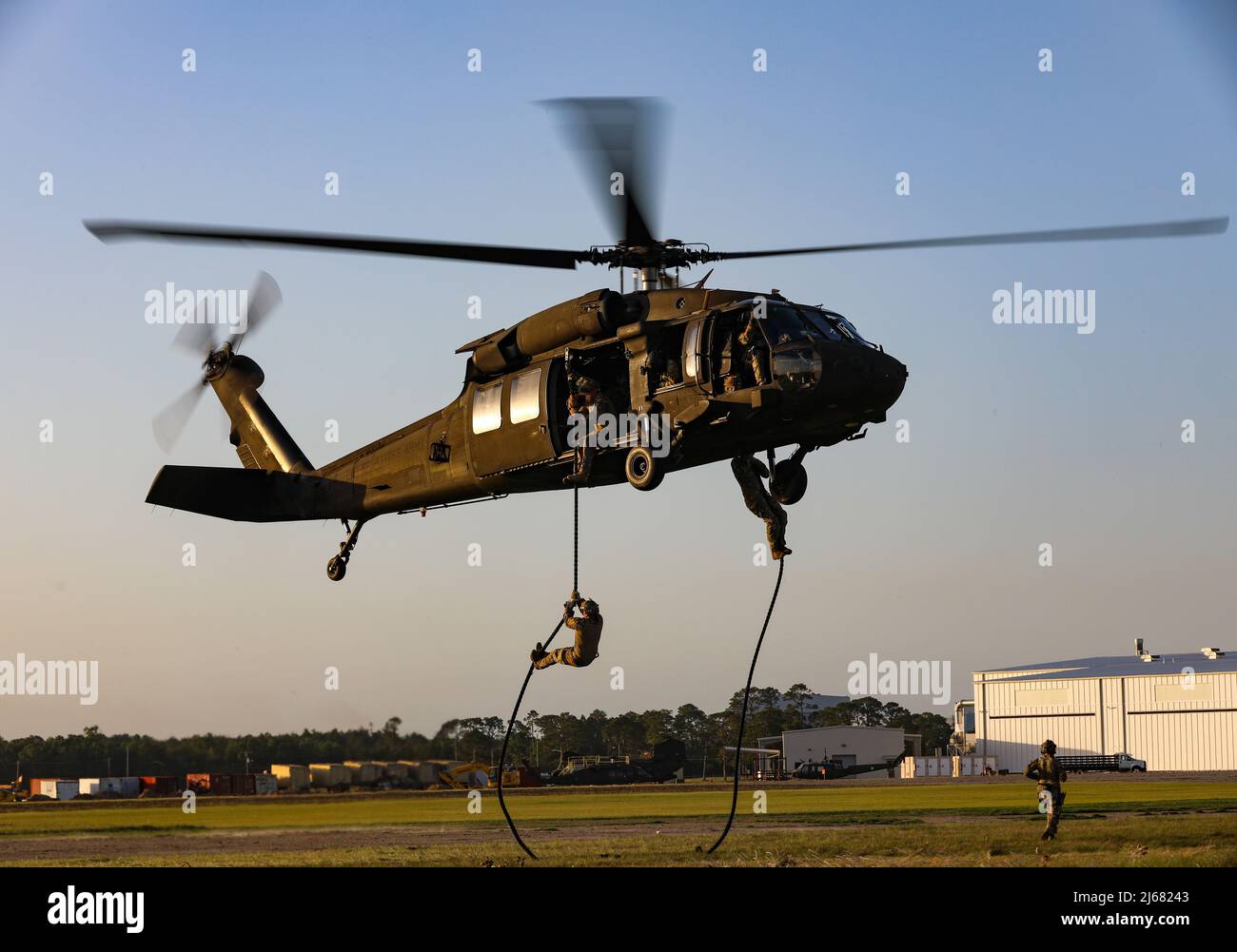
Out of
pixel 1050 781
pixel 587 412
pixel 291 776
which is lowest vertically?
pixel 291 776

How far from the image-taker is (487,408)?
82.8 feet

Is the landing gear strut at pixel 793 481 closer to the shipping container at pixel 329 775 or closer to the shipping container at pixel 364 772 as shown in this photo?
the shipping container at pixel 364 772

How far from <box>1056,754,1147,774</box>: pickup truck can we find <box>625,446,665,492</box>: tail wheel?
6042cm

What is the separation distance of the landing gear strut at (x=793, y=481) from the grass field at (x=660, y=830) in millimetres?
5884

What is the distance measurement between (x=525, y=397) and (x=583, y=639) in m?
5.00

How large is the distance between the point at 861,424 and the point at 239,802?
103 feet

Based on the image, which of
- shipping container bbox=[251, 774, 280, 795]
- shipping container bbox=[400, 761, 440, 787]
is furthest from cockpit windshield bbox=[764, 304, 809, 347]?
shipping container bbox=[251, 774, 280, 795]

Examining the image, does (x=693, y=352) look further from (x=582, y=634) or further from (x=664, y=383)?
(x=582, y=634)

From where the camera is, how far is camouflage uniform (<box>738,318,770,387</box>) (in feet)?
70.8

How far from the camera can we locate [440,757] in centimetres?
3947

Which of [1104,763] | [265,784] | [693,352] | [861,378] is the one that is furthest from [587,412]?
[1104,763]

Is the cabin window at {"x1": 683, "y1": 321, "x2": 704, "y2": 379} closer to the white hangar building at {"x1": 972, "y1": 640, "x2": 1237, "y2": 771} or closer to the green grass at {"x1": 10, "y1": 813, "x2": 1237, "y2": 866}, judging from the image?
the green grass at {"x1": 10, "y1": 813, "x2": 1237, "y2": 866}

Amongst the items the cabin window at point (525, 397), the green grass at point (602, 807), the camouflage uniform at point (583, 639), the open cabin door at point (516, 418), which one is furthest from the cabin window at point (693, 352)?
the green grass at point (602, 807)
